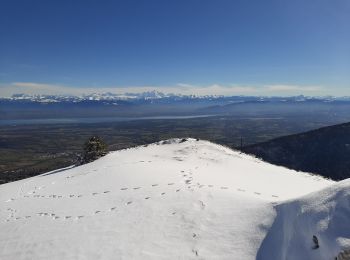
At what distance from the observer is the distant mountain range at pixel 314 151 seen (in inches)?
4422

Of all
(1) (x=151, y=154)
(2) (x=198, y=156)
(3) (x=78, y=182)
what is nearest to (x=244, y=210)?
(3) (x=78, y=182)

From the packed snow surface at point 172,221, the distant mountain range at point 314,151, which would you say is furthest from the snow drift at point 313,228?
the distant mountain range at point 314,151

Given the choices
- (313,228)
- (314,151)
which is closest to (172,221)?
(313,228)

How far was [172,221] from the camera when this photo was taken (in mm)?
18859

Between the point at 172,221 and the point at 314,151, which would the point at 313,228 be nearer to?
the point at 172,221

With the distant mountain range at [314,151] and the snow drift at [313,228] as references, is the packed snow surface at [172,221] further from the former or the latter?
the distant mountain range at [314,151]

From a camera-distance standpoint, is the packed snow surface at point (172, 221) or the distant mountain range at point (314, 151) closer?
the packed snow surface at point (172, 221)

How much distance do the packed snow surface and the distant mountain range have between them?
87472 mm

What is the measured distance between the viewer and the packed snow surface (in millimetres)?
14344

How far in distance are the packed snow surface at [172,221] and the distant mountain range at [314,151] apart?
3444 inches

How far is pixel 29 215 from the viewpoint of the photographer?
2373 cm

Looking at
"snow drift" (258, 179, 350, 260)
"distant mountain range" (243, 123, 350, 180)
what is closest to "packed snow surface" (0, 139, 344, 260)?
"snow drift" (258, 179, 350, 260)

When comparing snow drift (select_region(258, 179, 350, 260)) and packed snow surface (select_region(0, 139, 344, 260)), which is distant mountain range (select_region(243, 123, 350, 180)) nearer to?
packed snow surface (select_region(0, 139, 344, 260))

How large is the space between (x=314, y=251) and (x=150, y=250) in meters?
6.68
